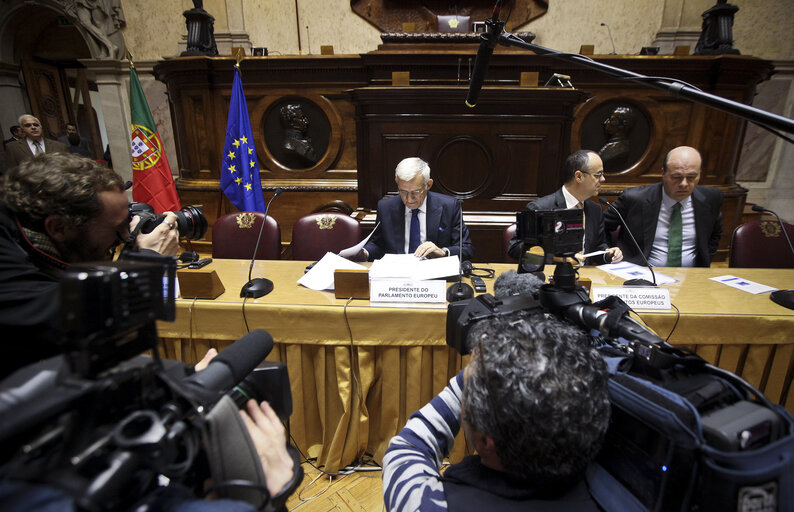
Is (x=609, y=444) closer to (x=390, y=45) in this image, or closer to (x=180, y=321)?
(x=180, y=321)

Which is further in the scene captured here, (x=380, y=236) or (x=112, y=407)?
(x=380, y=236)

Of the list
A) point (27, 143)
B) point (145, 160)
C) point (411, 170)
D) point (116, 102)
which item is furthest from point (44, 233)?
point (116, 102)

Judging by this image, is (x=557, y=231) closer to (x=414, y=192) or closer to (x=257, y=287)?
(x=257, y=287)

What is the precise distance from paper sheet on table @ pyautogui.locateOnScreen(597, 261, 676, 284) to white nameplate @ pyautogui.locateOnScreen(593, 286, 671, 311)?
357mm

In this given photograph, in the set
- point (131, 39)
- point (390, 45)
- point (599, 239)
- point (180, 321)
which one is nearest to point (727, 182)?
point (599, 239)

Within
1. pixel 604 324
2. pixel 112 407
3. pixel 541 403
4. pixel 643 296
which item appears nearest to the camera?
pixel 112 407

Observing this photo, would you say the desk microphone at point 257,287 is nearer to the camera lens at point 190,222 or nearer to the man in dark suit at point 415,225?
the camera lens at point 190,222

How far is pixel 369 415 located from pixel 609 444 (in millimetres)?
1095

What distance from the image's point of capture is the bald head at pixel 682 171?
2.07 m

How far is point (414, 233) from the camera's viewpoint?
7.78 feet

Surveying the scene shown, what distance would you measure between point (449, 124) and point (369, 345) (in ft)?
7.30

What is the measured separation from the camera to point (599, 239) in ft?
7.86

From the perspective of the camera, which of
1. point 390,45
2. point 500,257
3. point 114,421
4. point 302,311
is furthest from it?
point 390,45

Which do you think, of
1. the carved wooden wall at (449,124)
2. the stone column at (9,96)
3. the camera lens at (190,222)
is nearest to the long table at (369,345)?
the camera lens at (190,222)
